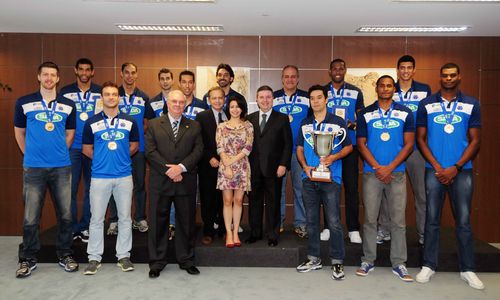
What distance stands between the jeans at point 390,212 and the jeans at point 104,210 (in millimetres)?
2479

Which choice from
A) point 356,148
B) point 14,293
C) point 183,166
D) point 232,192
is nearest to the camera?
point 14,293

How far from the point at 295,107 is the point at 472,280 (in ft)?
8.84

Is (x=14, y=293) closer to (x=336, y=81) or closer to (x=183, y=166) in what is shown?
(x=183, y=166)

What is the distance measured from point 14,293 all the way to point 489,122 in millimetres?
6587

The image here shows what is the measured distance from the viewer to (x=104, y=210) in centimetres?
429

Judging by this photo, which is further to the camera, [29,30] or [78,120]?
[29,30]

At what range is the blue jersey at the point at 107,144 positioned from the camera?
4.20 metres

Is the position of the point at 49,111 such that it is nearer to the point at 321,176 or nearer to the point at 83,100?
the point at 83,100

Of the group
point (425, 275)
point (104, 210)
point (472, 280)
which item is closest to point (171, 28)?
point (104, 210)

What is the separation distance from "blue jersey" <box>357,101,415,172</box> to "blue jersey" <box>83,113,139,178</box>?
8.22ft

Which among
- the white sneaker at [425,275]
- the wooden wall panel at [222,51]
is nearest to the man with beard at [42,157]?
the wooden wall panel at [222,51]

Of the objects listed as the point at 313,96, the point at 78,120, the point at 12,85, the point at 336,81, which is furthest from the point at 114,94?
the point at 12,85

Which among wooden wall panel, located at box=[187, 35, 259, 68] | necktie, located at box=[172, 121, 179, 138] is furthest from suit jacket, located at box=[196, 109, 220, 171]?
wooden wall panel, located at box=[187, 35, 259, 68]

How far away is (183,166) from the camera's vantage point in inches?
162
